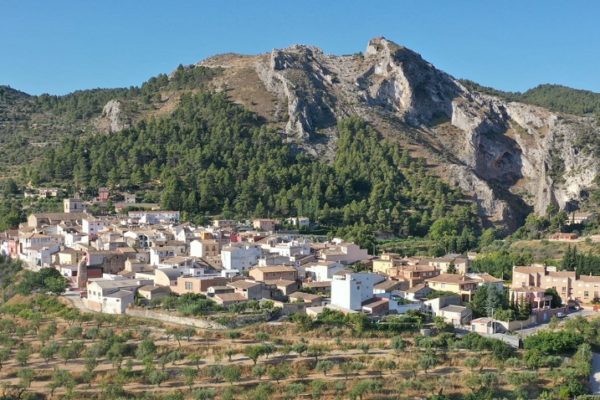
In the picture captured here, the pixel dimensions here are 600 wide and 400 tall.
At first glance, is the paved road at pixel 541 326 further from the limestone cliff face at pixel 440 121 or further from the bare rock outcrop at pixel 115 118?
the bare rock outcrop at pixel 115 118

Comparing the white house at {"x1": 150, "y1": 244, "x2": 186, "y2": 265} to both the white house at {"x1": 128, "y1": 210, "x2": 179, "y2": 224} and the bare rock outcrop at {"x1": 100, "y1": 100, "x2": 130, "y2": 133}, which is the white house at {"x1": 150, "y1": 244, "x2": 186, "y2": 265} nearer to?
the white house at {"x1": 128, "y1": 210, "x2": 179, "y2": 224}

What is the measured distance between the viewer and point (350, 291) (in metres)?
34.9

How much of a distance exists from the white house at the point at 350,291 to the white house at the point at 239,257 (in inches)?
317

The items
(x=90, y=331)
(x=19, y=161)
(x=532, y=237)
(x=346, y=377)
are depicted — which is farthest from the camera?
(x=19, y=161)

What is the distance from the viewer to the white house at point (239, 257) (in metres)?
42.6

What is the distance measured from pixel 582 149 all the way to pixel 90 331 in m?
72.3

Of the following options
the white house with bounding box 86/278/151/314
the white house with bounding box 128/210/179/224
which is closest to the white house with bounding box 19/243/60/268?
the white house with bounding box 86/278/151/314

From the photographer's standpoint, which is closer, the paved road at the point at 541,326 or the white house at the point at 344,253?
the paved road at the point at 541,326

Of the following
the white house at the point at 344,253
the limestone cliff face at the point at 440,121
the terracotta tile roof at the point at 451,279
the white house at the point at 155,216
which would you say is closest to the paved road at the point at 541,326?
the terracotta tile roof at the point at 451,279

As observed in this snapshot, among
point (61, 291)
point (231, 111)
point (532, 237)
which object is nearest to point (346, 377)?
point (61, 291)

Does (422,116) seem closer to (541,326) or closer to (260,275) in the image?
(260,275)

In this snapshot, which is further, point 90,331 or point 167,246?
point 167,246

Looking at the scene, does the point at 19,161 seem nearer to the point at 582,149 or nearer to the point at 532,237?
the point at 532,237

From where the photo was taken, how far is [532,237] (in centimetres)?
6606
